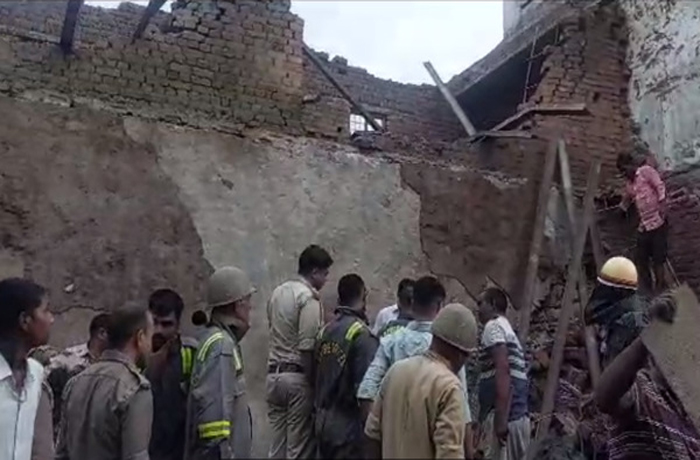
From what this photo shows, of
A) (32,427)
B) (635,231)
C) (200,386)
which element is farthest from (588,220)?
(32,427)

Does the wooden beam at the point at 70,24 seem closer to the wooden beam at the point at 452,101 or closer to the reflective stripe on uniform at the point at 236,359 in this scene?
the reflective stripe on uniform at the point at 236,359

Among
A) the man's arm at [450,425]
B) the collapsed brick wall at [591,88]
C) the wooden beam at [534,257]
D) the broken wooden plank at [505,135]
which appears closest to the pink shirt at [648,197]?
the wooden beam at [534,257]

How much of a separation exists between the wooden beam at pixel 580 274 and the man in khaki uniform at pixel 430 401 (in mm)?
4688

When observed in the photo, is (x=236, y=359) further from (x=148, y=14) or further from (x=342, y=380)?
(x=148, y=14)

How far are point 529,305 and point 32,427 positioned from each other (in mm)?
5616

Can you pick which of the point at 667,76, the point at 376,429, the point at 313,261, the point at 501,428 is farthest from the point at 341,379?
the point at 667,76

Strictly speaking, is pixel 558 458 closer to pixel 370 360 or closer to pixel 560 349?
pixel 370 360

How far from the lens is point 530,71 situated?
11.6 metres

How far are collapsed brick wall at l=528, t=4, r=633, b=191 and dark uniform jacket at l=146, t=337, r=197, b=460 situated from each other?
20.6ft

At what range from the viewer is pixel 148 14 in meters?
8.67

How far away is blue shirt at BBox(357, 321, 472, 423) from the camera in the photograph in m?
4.64

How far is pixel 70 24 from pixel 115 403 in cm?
573

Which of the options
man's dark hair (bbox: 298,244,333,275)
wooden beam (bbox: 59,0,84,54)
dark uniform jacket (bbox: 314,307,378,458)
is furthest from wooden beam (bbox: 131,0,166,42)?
dark uniform jacket (bbox: 314,307,378,458)

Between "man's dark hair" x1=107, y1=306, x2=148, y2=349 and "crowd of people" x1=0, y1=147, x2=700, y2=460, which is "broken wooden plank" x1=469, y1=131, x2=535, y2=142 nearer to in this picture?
"crowd of people" x1=0, y1=147, x2=700, y2=460
